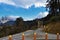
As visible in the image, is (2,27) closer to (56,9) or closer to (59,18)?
(59,18)

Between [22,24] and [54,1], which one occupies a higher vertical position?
[54,1]

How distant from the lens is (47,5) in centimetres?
6425

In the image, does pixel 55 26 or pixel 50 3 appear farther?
pixel 50 3

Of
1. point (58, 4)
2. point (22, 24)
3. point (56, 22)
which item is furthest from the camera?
point (58, 4)

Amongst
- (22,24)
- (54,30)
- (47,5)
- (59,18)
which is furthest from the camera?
(47,5)

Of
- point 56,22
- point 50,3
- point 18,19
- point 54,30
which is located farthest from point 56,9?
point 54,30

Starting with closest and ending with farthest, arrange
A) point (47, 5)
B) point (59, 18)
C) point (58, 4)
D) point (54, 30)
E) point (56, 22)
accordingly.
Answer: point (54, 30) → point (56, 22) → point (59, 18) → point (58, 4) → point (47, 5)

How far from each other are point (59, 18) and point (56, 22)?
3140 millimetres

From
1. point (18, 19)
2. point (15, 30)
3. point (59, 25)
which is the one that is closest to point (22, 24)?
point (18, 19)

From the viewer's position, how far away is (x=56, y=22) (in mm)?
45500

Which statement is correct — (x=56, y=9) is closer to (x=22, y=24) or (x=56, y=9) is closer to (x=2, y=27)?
(x=22, y=24)

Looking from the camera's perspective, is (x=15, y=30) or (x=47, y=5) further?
(x=47, y=5)

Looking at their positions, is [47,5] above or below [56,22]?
above

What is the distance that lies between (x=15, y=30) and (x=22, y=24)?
800 cm
